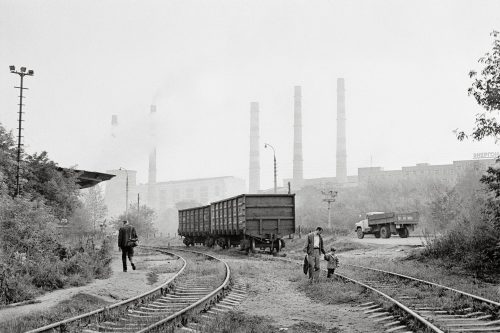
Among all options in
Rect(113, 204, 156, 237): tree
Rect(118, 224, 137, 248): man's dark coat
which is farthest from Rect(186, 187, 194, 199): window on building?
Rect(118, 224, 137, 248): man's dark coat

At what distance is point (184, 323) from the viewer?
7.25m

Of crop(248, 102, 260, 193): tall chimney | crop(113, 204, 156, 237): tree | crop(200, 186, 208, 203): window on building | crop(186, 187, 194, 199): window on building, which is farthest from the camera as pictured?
crop(186, 187, 194, 199): window on building

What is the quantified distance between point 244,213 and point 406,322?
50.5 ft

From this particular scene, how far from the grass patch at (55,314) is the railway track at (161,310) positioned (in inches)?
20.7

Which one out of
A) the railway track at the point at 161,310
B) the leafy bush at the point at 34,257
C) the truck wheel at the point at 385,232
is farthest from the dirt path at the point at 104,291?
the truck wheel at the point at 385,232

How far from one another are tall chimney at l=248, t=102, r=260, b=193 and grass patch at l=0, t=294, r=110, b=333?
80.4 m

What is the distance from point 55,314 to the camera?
784 centimetres

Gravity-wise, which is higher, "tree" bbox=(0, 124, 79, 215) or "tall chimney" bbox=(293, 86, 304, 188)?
"tall chimney" bbox=(293, 86, 304, 188)

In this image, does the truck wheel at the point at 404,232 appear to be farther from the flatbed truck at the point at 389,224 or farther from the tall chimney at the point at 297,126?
the tall chimney at the point at 297,126

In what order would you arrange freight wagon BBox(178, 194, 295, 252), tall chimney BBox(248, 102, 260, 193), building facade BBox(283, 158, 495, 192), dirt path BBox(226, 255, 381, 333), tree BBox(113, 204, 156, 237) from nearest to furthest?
dirt path BBox(226, 255, 381, 333)
freight wagon BBox(178, 194, 295, 252)
tree BBox(113, 204, 156, 237)
building facade BBox(283, 158, 495, 192)
tall chimney BBox(248, 102, 260, 193)

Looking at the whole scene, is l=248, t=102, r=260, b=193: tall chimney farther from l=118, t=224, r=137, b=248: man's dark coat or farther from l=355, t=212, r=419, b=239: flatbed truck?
l=118, t=224, r=137, b=248: man's dark coat

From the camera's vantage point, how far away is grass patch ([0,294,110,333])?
22.5 ft

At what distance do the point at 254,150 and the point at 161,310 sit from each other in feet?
275

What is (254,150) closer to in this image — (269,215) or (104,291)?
(269,215)
